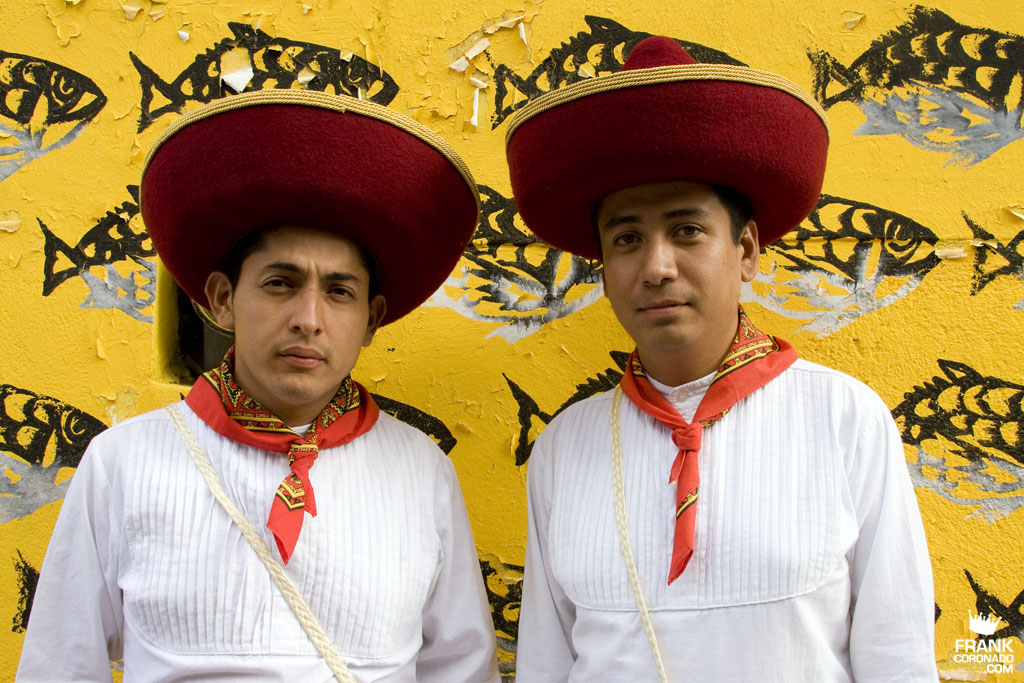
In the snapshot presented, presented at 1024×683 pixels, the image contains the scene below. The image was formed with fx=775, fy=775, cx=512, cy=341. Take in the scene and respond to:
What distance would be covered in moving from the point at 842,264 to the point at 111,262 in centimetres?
257

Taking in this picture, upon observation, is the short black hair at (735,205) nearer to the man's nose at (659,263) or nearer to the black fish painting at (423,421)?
the man's nose at (659,263)

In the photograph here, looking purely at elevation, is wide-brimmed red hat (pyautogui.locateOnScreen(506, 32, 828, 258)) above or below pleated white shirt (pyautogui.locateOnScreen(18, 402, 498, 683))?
above

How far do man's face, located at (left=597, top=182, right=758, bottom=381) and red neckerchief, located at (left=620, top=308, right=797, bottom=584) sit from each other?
0.08m

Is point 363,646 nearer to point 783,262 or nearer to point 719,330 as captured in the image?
point 719,330

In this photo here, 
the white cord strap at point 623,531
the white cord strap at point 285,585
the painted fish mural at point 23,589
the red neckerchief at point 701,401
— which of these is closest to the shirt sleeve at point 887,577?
the red neckerchief at point 701,401

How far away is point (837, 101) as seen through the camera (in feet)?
8.39

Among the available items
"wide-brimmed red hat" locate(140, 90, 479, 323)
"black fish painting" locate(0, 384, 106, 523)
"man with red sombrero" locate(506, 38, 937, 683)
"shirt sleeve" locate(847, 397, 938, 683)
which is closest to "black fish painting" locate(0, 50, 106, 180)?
"black fish painting" locate(0, 384, 106, 523)

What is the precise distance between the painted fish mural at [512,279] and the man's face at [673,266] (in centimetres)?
73

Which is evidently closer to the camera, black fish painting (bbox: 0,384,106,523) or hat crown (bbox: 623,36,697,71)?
hat crown (bbox: 623,36,697,71)

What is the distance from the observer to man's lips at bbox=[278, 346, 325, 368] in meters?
1.92

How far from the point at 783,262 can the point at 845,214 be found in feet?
0.82

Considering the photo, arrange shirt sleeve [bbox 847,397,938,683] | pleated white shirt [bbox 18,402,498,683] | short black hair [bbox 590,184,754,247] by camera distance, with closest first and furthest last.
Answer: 1. shirt sleeve [bbox 847,397,938,683]
2. pleated white shirt [bbox 18,402,498,683]
3. short black hair [bbox 590,184,754,247]

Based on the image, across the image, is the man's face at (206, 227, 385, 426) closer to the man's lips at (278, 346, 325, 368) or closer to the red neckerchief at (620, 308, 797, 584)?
the man's lips at (278, 346, 325, 368)

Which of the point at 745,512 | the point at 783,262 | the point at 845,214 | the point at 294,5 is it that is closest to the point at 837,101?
the point at 845,214
